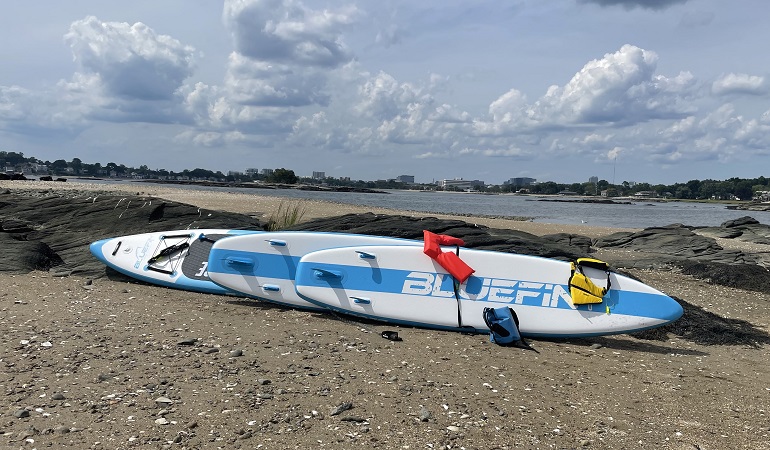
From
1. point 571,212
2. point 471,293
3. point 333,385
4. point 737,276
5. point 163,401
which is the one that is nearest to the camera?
point 163,401

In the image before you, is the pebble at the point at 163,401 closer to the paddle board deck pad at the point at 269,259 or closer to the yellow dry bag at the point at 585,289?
the paddle board deck pad at the point at 269,259

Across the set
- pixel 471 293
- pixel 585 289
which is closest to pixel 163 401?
pixel 471 293

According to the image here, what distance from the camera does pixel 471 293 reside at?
6703 millimetres

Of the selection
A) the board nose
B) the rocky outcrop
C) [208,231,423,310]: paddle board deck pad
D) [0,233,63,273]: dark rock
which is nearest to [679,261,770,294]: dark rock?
the rocky outcrop

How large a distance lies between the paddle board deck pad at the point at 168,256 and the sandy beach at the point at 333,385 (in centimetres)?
112

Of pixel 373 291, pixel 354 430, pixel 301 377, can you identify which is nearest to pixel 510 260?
pixel 373 291

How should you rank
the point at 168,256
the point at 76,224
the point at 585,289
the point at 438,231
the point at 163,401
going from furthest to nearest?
the point at 76,224
the point at 438,231
the point at 168,256
the point at 585,289
the point at 163,401

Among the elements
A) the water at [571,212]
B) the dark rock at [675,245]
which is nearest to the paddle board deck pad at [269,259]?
the dark rock at [675,245]

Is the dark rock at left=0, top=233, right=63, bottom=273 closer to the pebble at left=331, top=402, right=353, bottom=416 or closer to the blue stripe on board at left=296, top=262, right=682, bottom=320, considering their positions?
the blue stripe on board at left=296, top=262, right=682, bottom=320

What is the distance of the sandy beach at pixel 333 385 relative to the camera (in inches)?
147

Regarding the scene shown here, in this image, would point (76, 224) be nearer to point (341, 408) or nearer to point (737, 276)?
point (341, 408)

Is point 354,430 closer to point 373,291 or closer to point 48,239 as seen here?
point 373,291

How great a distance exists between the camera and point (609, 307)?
21.2 feet

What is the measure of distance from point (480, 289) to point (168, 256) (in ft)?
15.7
